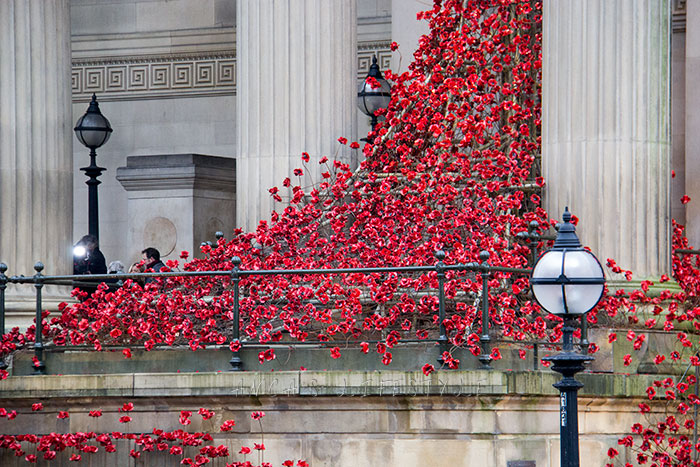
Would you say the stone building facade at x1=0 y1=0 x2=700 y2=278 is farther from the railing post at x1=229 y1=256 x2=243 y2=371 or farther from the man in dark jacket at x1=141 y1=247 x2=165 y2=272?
the railing post at x1=229 y1=256 x2=243 y2=371

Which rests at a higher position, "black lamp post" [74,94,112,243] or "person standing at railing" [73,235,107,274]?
"black lamp post" [74,94,112,243]

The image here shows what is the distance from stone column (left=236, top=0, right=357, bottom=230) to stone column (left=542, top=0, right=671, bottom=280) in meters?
2.61

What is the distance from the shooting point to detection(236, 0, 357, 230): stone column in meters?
18.1

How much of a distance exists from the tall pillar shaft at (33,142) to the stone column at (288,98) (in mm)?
2883

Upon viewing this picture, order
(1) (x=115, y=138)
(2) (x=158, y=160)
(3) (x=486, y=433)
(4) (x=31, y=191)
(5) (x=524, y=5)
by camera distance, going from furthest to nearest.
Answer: (1) (x=115, y=138), (2) (x=158, y=160), (4) (x=31, y=191), (5) (x=524, y=5), (3) (x=486, y=433)

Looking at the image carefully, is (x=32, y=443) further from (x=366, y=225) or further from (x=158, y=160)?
(x=158, y=160)

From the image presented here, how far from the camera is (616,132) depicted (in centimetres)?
1688

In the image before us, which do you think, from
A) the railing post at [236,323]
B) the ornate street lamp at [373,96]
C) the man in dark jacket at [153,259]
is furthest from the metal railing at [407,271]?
the ornate street lamp at [373,96]

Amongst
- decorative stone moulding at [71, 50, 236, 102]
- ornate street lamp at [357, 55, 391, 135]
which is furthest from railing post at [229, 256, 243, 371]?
decorative stone moulding at [71, 50, 236, 102]

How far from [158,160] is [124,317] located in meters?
7.10

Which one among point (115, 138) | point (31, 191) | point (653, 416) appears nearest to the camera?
point (653, 416)

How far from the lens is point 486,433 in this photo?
14461mm

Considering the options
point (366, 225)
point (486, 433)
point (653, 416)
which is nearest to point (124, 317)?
point (366, 225)

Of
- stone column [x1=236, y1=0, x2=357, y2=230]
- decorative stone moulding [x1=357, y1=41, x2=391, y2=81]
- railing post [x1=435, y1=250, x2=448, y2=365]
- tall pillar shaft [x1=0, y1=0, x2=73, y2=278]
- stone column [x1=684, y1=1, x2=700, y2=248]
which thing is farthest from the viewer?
decorative stone moulding [x1=357, y1=41, x2=391, y2=81]
